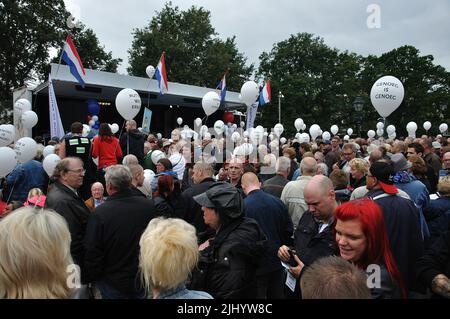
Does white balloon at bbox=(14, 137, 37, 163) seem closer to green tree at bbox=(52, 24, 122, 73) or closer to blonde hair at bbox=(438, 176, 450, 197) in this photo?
blonde hair at bbox=(438, 176, 450, 197)

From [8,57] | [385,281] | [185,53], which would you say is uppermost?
[185,53]

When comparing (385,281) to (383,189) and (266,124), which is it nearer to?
(383,189)

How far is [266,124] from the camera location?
39281 millimetres

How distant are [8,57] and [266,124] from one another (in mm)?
23440

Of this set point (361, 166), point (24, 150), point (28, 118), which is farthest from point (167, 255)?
point (28, 118)

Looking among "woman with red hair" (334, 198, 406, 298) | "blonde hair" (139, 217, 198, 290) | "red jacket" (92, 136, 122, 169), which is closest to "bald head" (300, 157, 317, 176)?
"woman with red hair" (334, 198, 406, 298)

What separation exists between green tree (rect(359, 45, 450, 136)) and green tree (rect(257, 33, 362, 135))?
2853 millimetres

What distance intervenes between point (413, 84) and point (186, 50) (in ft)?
88.2

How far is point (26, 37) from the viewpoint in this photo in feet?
92.0

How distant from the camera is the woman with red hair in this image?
6.68ft

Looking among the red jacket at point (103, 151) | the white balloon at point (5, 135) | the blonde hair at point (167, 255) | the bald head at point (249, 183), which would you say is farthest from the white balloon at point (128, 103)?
the blonde hair at point (167, 255)

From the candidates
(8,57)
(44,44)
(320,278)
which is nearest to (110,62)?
(44,44)
